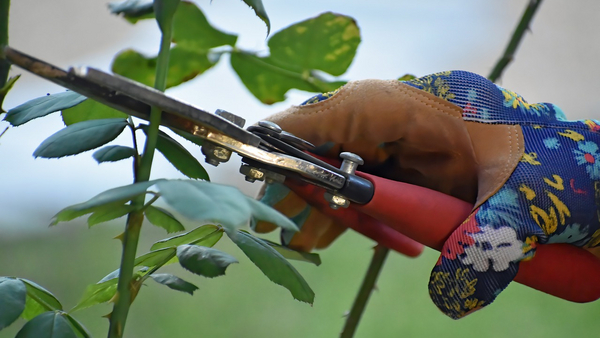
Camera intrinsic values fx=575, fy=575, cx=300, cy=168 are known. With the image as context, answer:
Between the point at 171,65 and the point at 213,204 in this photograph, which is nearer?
the point at 213,204

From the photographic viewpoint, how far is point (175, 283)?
11.5 inches

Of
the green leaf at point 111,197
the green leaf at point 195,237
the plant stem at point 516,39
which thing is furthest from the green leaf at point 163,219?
the plant stem at point 516,39

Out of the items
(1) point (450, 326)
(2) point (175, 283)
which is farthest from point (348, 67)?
(1) point (450, 326)

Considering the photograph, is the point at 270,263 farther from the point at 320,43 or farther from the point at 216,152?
the point at 320,43

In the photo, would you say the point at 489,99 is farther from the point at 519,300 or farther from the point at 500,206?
the point at 519,300

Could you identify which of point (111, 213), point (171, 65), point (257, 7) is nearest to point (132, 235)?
point (111, 213)

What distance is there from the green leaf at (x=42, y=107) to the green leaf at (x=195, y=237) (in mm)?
93

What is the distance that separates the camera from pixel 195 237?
0.33 meters

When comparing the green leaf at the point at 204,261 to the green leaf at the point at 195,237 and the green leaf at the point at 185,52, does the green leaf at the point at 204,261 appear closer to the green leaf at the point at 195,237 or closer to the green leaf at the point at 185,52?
the green leaf at the point at 195,237

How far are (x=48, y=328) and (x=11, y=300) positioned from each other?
0.07 feet

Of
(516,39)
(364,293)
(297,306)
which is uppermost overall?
(516,39)

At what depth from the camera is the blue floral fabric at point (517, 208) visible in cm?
30

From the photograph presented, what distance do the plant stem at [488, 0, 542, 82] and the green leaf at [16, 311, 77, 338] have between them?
41 cm

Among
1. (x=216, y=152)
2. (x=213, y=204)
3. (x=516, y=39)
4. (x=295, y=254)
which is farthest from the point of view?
(x=516, y=39)
